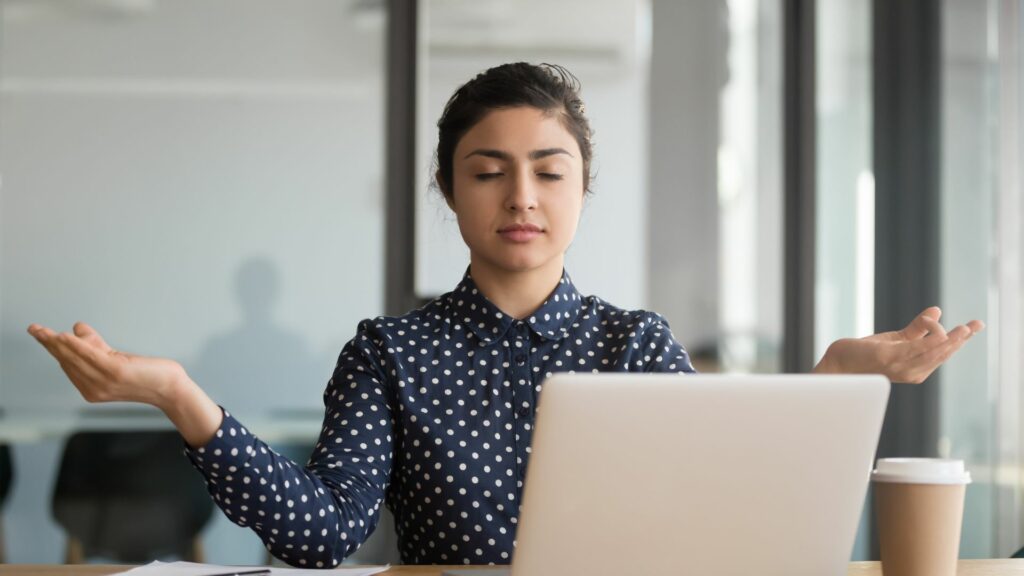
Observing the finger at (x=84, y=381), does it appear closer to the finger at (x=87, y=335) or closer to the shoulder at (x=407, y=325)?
the finger at (x=87, y=335)

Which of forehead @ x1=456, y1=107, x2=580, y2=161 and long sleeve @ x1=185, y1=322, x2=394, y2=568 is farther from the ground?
forehead @ x1=456, y1=107, x2=580, y2=161

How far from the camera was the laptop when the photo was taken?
2.88 ft

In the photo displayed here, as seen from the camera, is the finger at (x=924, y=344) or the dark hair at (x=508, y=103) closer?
the finger at (x=924, y=344)

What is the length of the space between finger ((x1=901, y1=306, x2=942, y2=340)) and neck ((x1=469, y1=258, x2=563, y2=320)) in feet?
1.59

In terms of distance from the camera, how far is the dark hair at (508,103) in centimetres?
159

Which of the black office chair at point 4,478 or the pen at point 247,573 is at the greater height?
the pen at point 247,573

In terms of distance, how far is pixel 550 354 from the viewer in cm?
158

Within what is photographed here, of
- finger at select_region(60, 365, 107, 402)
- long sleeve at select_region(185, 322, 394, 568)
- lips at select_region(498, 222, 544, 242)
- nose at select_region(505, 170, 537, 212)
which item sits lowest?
long sleeve at select_region(185, 322, 394, 568)

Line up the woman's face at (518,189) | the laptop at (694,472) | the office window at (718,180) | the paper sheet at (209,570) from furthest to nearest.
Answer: the office window at (718,180)
the woman's face at (518,189)
the paper sheet at (209,570)
the laptop at (694,472)

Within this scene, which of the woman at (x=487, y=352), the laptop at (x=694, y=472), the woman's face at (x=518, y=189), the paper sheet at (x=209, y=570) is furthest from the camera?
the woman's face at (x=518, y=189)

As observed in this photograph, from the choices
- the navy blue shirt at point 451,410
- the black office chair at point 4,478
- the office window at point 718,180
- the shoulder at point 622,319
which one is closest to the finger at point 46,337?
the navy blue shirt at point 451,410

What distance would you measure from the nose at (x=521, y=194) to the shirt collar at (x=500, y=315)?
0.50 feet

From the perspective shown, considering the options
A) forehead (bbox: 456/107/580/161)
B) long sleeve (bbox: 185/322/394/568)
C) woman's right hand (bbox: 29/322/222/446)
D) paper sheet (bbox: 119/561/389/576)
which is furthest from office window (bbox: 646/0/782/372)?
woman's right hand (bbox: 29/322/222/446)

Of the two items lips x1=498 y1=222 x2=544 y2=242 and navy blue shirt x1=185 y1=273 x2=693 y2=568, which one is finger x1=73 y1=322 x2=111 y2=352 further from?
lips x1=498 y1=222 x2=544 y2=242
